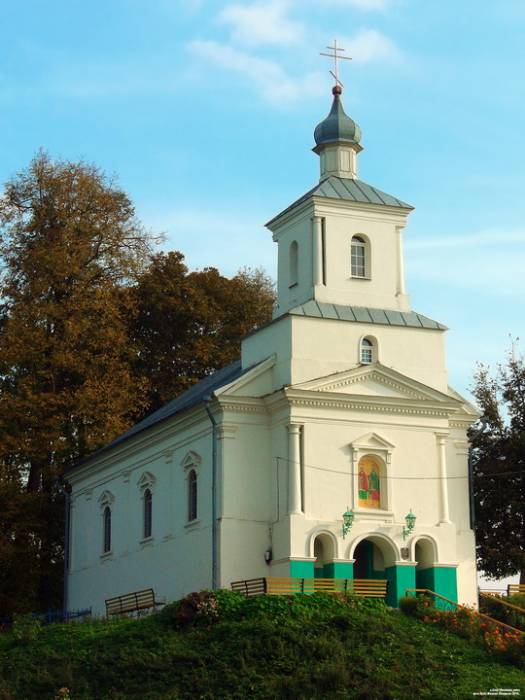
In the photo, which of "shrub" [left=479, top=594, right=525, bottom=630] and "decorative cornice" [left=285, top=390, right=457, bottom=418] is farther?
"decorative cornice" [left=285, top=390, right=457, bottom=418]

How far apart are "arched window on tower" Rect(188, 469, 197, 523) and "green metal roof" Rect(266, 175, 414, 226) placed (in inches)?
321

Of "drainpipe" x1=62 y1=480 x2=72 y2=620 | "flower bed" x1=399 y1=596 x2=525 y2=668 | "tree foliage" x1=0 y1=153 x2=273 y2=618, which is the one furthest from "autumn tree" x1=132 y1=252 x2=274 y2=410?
"flower bed" x1=399 y1=596 x2=525 y2=668

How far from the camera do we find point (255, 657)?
29.8 metres

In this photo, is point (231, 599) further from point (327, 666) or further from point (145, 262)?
point (145, 262)

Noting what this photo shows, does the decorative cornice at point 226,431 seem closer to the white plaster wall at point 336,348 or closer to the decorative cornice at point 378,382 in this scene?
the white plaster wall at point 336,348

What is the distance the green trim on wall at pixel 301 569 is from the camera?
1488 inches

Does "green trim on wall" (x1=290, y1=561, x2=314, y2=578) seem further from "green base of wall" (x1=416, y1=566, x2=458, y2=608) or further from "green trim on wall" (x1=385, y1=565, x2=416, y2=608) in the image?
"green base of wall" (x1=416, y1=566, x2=458, y2=608)

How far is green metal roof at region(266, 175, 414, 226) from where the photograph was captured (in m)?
42.0

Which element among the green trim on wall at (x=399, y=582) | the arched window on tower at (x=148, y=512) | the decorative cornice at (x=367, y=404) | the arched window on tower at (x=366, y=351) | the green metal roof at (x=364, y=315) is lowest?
the green trim on wall at (x=399, y=582)

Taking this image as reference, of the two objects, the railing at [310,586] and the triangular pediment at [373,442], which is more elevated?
the triangular pediment at [373,442]

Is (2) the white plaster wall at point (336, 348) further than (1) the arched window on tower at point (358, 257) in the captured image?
No

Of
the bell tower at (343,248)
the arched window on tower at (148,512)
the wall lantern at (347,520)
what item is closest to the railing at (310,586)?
the wall lantern at (347,520)

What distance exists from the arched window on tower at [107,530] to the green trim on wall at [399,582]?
12.4 meters

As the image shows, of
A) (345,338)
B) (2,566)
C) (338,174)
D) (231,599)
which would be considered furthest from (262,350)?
(2,566)
